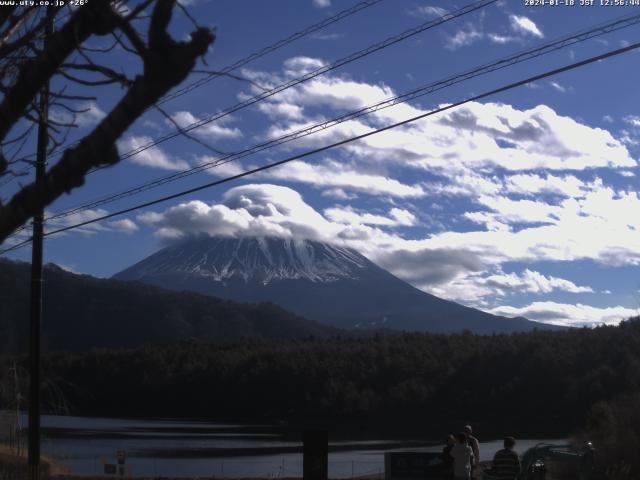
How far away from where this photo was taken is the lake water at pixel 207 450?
38438mm

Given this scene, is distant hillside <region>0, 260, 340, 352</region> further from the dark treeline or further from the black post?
the black post

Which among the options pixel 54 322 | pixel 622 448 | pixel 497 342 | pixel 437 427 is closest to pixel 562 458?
pixel 622 448

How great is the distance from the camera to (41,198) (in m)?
5.51

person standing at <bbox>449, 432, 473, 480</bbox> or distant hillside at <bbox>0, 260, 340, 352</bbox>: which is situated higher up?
distant hillside at <bbox>0, 260, 340, 352</bbox>

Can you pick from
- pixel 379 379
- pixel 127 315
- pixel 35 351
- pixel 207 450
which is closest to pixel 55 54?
pixel 35 351

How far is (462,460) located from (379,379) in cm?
8061

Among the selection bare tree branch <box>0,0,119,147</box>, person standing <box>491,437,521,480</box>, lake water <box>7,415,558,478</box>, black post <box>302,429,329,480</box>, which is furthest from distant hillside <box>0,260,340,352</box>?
bare tree branch <box>0,0,119,147</box>

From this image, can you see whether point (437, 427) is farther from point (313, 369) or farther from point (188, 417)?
point (188, 417)

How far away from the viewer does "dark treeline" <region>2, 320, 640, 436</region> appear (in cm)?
7462

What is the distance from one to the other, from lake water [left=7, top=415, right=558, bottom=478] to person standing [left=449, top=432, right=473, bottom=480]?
663 inches

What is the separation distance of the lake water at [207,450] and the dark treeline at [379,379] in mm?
10908

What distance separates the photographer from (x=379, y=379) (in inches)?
3728

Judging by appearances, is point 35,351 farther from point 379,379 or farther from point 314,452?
point 379,379

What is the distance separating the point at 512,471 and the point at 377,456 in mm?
34559
